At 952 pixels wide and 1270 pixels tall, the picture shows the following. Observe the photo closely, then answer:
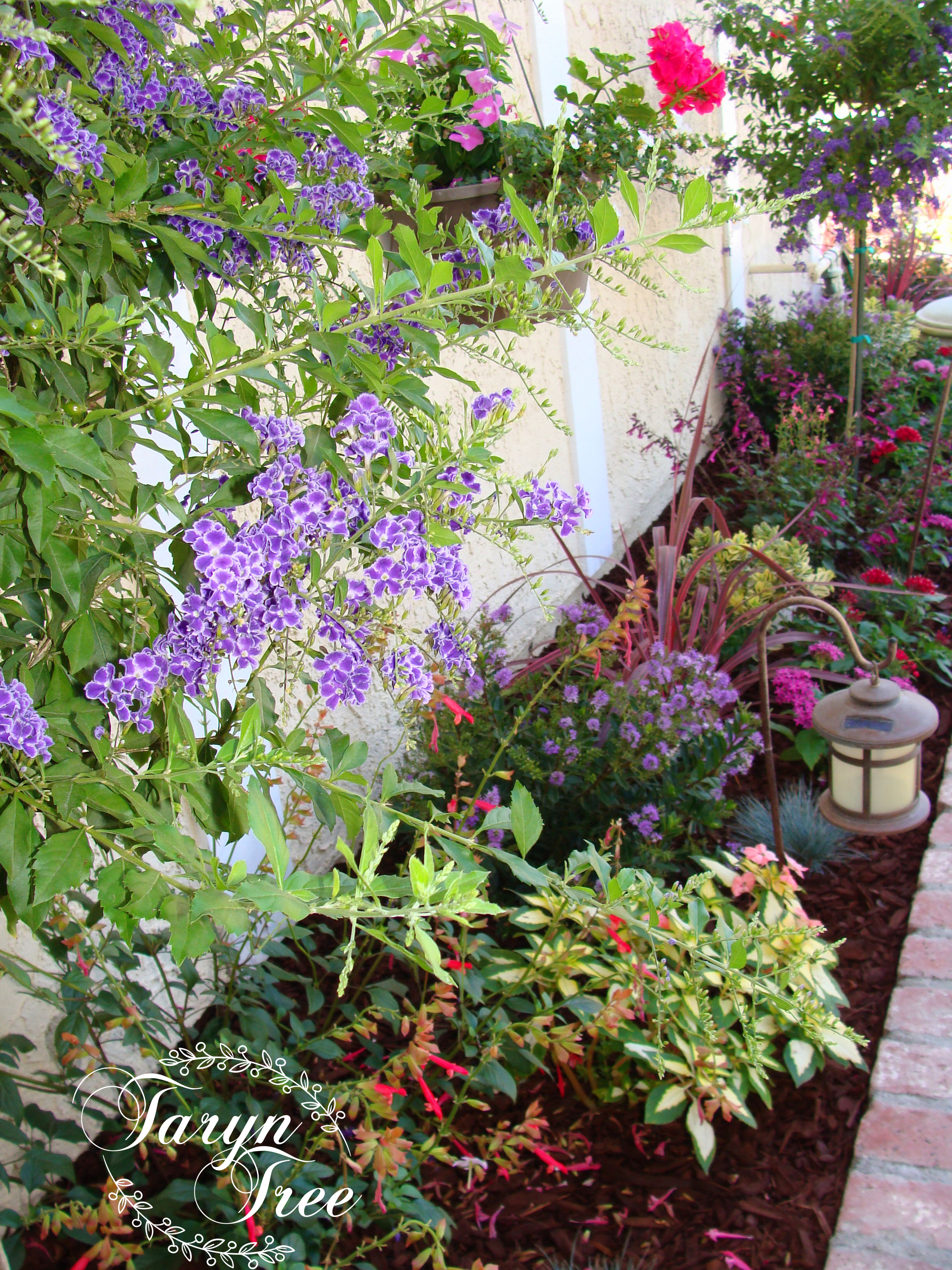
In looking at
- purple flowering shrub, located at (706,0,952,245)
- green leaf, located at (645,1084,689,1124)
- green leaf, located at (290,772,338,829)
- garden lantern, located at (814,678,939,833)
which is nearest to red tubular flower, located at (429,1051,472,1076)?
green leaf, located at (645,1084,689,1124)

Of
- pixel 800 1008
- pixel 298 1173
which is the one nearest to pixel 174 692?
pixel 800 1008

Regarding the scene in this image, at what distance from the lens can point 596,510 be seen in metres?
3.38

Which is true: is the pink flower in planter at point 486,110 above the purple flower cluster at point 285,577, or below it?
above

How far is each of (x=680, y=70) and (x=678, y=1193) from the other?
8.25 ft

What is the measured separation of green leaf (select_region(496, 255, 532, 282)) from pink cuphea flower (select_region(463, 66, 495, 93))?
568 mm

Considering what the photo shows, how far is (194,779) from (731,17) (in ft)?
12.8

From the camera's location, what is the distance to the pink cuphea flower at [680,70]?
8.37ft

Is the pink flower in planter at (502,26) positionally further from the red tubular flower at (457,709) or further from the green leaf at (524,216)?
the green leaf at (524,216)

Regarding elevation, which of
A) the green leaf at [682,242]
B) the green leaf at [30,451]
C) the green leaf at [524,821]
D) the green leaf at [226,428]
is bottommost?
the green leaf at [524,821]

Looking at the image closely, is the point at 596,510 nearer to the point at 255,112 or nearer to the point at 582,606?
the point at 582,606

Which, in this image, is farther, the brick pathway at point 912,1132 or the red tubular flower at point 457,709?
the brick pathway at point 912,1132

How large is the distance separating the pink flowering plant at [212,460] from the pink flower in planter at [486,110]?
0.49 meters

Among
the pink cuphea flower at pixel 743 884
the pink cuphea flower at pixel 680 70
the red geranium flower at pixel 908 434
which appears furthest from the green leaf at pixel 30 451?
the red geranium flower at pixel 908 434

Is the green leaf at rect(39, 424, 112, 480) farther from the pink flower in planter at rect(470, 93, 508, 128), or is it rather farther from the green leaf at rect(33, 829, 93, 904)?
the pink flower in planter at rect(470, 93, 508, 128)
